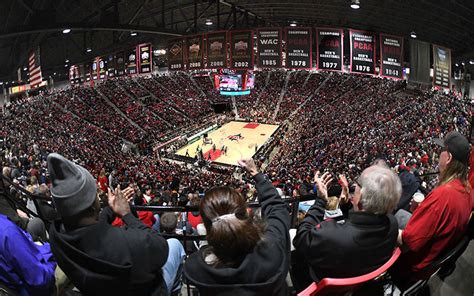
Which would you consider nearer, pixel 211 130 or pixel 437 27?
pixel 437 27

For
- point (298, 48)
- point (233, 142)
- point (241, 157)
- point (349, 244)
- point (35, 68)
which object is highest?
point (35, 68)

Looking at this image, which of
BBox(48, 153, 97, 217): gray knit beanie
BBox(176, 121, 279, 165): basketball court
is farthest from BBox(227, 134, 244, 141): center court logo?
BBox(48, 153, 97, 217): gray knit beanie

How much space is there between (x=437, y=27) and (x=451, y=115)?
14700 mm

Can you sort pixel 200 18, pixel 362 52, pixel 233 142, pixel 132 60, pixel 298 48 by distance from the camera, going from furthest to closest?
pixel 233 142 < pixel 200 18 < pixel 132 60 < pixel 298 48 < pixel 362 52

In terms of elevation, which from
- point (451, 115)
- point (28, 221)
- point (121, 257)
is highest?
point (121, 257)

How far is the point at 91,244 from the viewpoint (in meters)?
2.04

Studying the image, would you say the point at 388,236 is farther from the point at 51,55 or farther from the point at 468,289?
the point at 51,55

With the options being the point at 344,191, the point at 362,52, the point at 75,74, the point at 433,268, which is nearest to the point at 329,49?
the point at 362,52

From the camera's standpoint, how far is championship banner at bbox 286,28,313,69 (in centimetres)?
1388

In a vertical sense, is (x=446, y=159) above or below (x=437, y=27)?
below

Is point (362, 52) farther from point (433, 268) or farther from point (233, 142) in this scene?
point (233, 142)

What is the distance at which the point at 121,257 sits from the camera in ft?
6.78

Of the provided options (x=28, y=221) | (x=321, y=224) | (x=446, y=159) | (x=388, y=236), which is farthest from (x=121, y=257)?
(x=446, y=159)

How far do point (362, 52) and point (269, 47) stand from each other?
12.2 ft
